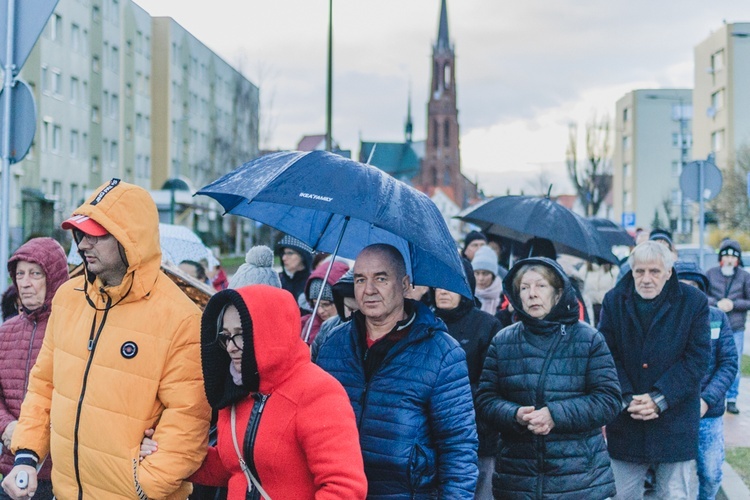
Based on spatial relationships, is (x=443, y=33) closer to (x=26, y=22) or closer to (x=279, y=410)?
(x=26, y=22)

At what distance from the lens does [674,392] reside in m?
5.59

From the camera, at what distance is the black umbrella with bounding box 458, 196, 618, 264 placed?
683cm

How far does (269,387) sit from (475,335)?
273cm

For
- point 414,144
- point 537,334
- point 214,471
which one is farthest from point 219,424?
point 414,144

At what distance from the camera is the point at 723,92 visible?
5956 centimetres

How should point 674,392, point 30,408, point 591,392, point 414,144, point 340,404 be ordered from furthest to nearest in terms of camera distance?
1. point 414,144
2. point 674,392
3. point 591,392
4. point 30,408
5. point 340,404

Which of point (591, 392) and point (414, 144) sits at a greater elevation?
point (414, 144)

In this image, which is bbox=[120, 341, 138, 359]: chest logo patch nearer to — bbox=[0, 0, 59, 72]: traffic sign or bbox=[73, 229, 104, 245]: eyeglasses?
bbox=[73, 229, 104, 245]: eyeglasses

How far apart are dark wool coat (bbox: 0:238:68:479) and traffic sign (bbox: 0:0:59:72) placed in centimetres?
148

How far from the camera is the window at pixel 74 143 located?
48.7 m

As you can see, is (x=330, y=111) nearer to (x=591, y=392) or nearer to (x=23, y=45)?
(x=23, y=45)

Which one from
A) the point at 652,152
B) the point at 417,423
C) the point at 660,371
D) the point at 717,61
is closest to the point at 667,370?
the point at 660,371

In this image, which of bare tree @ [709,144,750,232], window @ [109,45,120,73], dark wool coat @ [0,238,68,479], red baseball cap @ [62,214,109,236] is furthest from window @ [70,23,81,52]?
red baseball cap @ [62,214,109,236]

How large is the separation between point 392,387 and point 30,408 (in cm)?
155
